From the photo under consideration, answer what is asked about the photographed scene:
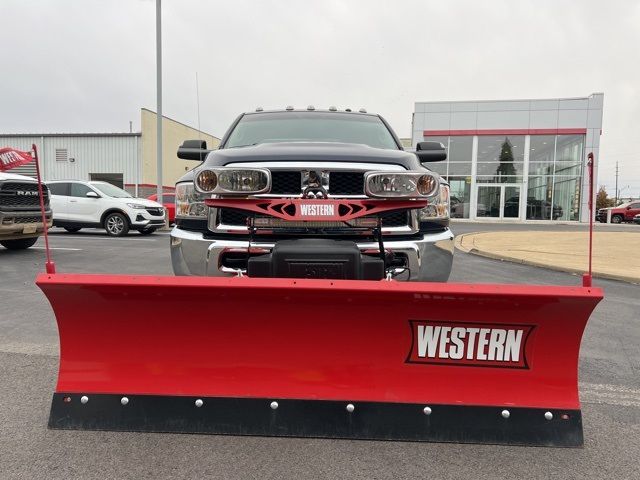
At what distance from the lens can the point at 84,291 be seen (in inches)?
85.8

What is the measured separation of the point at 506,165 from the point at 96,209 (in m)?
23.3

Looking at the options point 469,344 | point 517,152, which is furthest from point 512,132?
point 469,344

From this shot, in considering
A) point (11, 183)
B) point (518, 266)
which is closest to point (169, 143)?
point (11, 183)

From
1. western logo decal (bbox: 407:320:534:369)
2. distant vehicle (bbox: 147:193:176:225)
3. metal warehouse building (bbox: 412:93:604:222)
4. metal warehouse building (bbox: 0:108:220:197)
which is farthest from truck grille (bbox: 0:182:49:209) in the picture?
metal warehouse building (bbox: 412:93:604:222)

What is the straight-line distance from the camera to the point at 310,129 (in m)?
4.22

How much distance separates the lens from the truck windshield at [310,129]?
4039 mm

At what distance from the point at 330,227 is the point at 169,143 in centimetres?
2927

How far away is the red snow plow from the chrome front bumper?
662 millimetres

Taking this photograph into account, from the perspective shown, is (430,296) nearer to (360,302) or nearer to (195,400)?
(360,302)

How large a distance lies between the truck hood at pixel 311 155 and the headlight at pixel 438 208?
26cm

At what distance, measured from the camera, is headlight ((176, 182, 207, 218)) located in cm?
295

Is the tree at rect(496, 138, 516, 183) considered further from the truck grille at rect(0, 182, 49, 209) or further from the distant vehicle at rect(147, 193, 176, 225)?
the truck grille at rect(0, 182, 49, 209)

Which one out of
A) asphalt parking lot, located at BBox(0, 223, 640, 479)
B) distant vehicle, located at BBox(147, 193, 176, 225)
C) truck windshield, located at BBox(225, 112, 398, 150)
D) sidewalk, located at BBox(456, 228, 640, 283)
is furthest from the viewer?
distant vehicle, located at BBox(147, 193, 176, 225)

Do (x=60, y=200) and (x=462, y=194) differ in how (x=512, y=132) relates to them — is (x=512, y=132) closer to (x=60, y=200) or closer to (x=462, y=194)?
(x=462, y=194)
